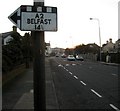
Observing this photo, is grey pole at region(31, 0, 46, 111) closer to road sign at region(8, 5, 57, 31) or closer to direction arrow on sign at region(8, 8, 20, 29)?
road sign at region(8, 5, 57, 31)

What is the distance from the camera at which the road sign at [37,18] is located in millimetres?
6375

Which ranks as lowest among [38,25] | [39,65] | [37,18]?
[39,65]

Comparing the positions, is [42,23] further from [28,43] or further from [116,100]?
[28,43]

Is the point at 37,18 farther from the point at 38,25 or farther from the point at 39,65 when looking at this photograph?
the point at 39,65

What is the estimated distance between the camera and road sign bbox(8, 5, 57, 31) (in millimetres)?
6375

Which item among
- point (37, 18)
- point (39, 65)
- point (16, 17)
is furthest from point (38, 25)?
point (39, 65)

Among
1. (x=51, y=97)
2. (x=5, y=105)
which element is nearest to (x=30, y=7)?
(x=5, y=105)

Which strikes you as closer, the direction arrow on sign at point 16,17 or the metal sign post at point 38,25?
the metal sign post at point 38,25

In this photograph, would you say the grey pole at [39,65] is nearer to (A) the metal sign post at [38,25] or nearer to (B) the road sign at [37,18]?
(A) the metal sign post at [38,25]

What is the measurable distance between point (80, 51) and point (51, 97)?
136m

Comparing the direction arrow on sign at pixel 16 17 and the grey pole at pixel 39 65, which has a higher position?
the direction arrow on sign at pixel 16 17

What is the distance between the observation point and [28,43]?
42.1 meters

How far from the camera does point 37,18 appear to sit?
251 inches

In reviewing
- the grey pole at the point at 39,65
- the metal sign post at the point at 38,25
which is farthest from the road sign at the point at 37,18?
the grey pole at the point at 39,65
